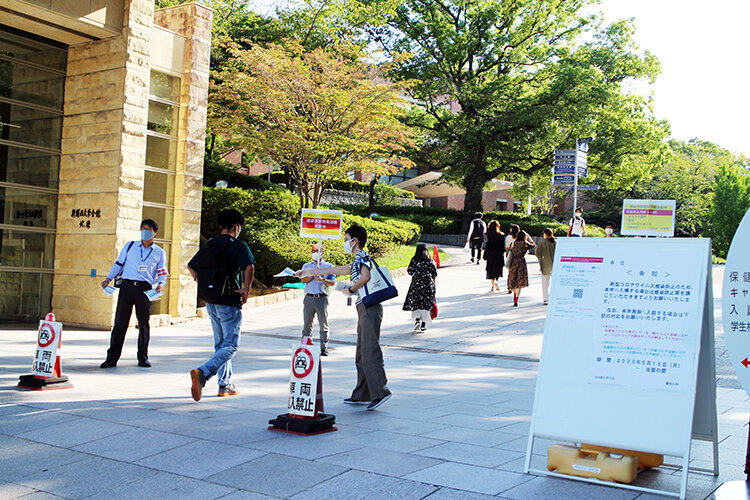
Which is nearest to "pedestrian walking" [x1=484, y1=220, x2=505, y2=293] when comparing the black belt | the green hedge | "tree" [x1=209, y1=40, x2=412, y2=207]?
the green hedge

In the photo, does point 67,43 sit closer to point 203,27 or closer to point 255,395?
point 203,27

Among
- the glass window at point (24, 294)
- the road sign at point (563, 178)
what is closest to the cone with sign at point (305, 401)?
the glass window at point (24, 294)

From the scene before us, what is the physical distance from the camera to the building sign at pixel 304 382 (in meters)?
5.95

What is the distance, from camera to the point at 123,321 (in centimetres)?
910

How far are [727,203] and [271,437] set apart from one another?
47725mm

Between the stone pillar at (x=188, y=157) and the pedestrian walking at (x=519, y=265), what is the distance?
730cm

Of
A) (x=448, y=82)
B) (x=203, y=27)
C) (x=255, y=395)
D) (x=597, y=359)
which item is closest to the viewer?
(x=597, y=359)

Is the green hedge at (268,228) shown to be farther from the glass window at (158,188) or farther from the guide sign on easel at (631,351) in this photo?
the guide sign on easel at (631,351)

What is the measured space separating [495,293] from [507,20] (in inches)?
716

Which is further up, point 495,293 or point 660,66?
point 660,66

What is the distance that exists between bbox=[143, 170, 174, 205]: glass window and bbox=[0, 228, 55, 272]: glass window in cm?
207

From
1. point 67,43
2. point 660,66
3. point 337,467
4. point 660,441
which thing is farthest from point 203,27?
point 660,66

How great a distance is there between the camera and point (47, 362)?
7.38 metres

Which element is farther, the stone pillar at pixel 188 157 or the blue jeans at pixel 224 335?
the stone pillar at pixel 188 157
